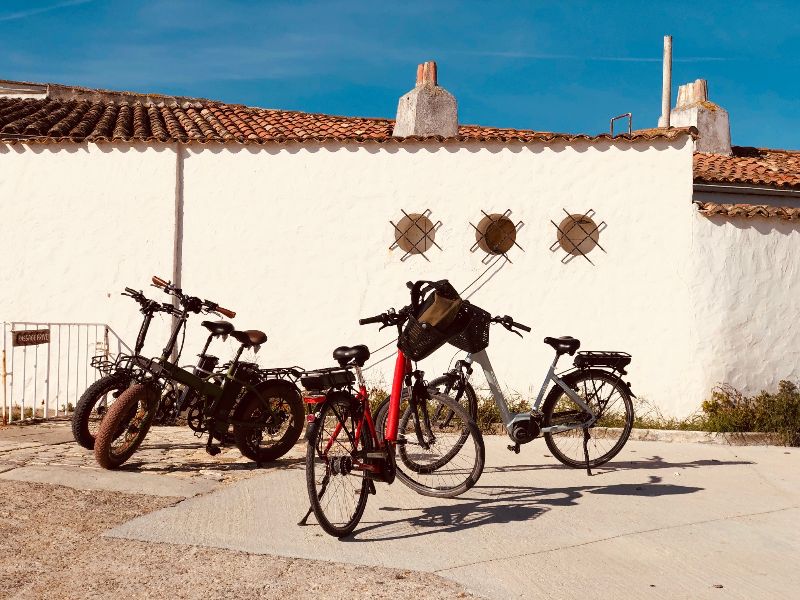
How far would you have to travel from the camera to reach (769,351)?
9633 millimetres

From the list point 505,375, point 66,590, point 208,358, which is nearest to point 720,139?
point 505,375

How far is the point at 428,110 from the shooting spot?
1296 cm

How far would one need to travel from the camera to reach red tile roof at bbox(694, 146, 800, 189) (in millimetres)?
13997

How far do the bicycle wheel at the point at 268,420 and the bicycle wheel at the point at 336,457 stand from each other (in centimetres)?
163

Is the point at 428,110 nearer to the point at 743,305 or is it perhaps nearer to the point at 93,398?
the point at 743,305

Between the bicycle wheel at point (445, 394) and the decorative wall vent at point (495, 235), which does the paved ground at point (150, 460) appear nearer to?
the bicycle wheel at point (445, 394)

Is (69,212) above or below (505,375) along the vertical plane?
above

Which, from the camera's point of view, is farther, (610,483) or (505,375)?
(505,375)

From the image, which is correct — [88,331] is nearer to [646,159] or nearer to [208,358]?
[208,358]

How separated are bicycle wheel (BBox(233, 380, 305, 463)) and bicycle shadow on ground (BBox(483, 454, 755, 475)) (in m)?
1.59

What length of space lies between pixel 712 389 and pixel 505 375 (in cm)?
Answer: 231

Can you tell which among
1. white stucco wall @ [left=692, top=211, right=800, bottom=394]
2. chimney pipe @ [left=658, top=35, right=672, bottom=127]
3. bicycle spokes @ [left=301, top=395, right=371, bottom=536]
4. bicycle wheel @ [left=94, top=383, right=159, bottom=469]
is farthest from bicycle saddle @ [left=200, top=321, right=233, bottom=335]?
chimney pipe @ [left=658, top=35, right=672, bottom=127]

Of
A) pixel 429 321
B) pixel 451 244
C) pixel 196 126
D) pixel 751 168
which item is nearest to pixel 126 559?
pixel 429 321

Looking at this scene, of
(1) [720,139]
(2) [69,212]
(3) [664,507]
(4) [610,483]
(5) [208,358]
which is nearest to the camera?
(3) [664,507]
